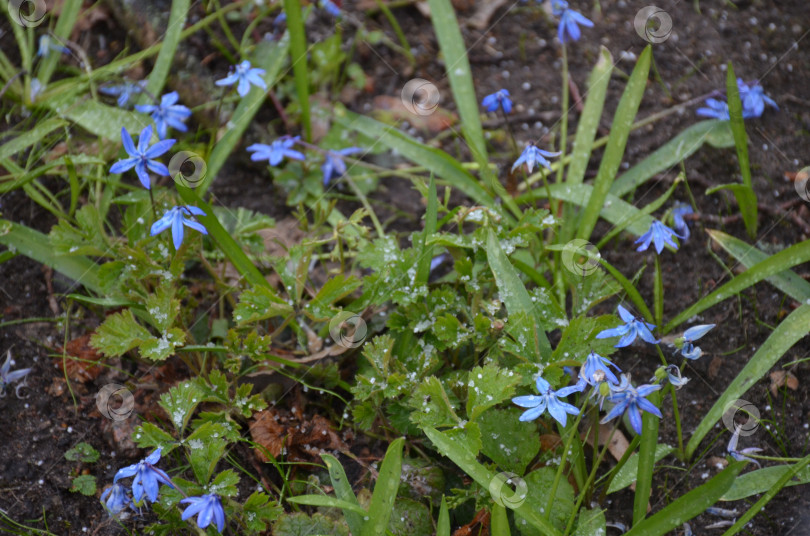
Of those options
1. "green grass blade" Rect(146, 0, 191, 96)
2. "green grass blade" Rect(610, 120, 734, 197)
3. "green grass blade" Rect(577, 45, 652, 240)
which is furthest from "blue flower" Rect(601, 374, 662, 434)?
"green grass blade" Rect(146, 0, 191, 96)

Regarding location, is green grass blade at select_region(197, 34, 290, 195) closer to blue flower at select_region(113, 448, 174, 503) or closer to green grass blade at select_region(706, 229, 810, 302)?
blue flower at select_region(113, 448, 174, 503)

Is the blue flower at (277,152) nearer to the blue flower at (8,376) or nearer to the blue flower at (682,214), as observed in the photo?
the blue flower at (8,376)

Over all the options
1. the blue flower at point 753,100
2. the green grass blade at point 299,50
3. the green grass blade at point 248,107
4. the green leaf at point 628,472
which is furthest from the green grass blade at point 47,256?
the blue flower at point 753,100

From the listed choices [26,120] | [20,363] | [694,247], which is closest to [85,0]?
[26,120]

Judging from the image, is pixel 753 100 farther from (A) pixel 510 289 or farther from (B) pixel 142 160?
(B) pixel 142 160

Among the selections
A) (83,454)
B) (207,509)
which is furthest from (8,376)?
(207,509)
